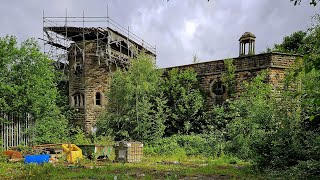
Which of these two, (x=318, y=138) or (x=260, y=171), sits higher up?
(x=318, y=138)

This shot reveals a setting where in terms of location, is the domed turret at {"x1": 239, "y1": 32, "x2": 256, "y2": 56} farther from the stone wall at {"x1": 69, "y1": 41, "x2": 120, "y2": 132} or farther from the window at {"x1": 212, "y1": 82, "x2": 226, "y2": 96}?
the stone wall at {"x1": 69, "y1": 41, "x2": 120, "y2": 132}

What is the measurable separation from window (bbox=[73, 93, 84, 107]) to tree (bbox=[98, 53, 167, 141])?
4.94m

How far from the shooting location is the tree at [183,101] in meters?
21.2

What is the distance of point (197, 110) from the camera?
2112 centimetres

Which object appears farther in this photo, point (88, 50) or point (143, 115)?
point (88, 50)

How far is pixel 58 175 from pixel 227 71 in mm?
13487

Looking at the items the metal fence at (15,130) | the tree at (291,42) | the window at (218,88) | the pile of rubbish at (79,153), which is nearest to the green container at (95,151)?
the pile of rubbish at (79,153)

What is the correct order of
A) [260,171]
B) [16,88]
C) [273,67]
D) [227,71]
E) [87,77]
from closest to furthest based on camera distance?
[260,171] → [16,88] → [273,67] → [227,71] → [87,77]

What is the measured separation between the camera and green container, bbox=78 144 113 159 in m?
16.1

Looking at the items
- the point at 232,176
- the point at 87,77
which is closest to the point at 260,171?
the point at 232,176

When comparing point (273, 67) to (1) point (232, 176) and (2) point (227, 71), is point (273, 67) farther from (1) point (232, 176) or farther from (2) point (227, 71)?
(1) point (232, 176)

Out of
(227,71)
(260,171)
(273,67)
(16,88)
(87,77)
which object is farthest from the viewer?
(87,77)

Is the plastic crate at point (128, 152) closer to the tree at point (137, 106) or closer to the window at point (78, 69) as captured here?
the tree at point (137, 106)

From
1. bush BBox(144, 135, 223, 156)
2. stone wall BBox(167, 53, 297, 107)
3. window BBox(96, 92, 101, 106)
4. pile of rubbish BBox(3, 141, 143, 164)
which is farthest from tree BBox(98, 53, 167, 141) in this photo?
window BBox(96, 92, 101, 106)
